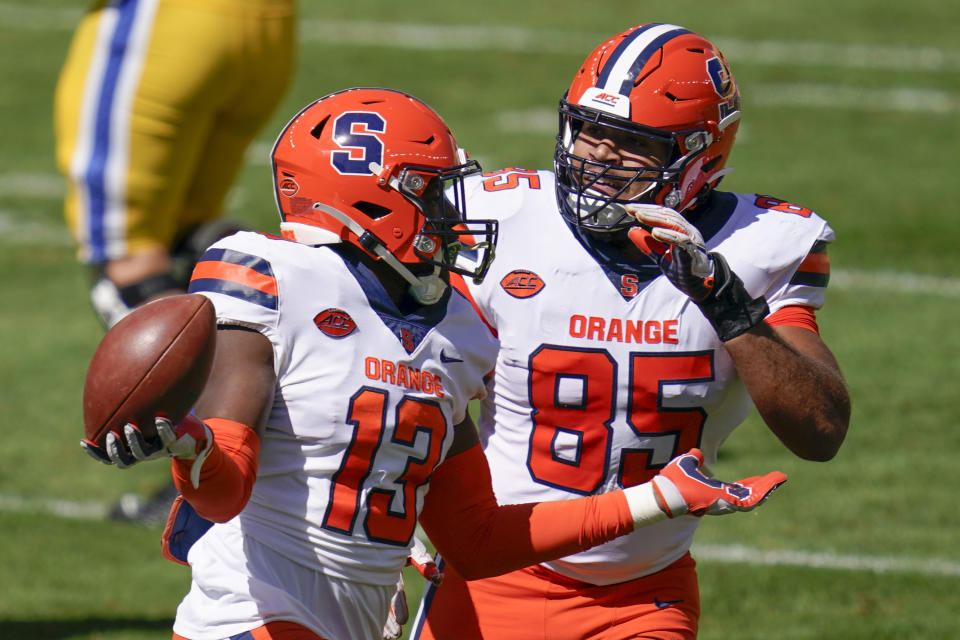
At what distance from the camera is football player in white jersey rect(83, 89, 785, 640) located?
275cm

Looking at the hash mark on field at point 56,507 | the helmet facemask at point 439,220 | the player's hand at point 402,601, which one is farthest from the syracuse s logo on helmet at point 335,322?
the hash mark on field at point 56,507

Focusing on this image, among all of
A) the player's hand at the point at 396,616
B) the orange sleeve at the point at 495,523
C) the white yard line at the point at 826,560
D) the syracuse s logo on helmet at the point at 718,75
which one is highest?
the syracuse s logo on helmet at the point at 718,75

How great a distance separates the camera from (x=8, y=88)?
12.8 meters

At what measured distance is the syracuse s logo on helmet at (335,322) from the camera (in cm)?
278

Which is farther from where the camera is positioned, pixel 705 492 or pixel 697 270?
pixel 697 270

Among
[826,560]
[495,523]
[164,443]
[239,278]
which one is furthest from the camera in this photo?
[826,560]

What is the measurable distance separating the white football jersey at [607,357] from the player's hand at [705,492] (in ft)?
1.36

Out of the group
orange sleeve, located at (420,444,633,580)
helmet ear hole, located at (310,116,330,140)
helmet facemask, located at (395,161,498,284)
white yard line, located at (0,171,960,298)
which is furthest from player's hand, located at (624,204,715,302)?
white yard line, located at (0,171,960,298)

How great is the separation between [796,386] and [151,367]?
1.53 meters

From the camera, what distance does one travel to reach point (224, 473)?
2520 millimetres

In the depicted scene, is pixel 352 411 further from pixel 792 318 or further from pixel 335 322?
pixel 792 318

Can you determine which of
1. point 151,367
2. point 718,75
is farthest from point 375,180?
point 718,75

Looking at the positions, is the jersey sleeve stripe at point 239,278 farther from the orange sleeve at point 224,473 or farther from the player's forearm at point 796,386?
the player's forearm at point 796,386

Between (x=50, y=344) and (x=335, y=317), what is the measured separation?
236 inches
